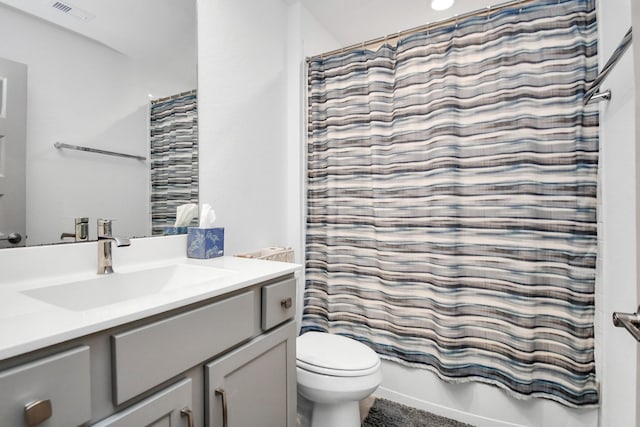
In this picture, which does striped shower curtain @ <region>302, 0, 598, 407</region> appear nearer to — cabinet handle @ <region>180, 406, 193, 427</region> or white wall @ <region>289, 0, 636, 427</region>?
white wall @ <region>289, 0, 636, 427</region>

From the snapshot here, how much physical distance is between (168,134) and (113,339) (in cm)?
94

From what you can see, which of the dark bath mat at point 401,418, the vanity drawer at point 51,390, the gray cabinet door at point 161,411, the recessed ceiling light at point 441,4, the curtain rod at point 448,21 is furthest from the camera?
the recessed ceiling light at point 441,4

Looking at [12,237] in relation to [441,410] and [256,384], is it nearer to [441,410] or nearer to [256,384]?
[256,384]

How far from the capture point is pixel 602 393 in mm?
1277

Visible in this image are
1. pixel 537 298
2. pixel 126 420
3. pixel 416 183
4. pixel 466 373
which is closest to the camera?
pixel 126 420

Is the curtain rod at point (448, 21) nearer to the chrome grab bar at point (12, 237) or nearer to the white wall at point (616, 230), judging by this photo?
the white wall at point (616, 230)

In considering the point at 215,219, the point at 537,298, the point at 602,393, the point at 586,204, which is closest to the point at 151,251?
the point at 215,219

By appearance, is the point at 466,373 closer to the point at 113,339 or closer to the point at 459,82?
the point at 459,82

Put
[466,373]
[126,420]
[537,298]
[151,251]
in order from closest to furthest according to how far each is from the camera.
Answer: [126,420]
[151,251]
[537,298]
[466,373]

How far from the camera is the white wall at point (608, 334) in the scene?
1044 mm

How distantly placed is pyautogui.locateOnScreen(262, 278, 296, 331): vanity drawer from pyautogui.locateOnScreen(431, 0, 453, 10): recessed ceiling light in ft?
6.51

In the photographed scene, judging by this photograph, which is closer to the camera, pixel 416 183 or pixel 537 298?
pixel 537 298

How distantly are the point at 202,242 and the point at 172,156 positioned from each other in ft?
1.32

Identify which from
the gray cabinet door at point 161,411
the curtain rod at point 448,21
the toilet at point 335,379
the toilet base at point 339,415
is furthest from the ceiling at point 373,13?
the toilet base at point 339,415
